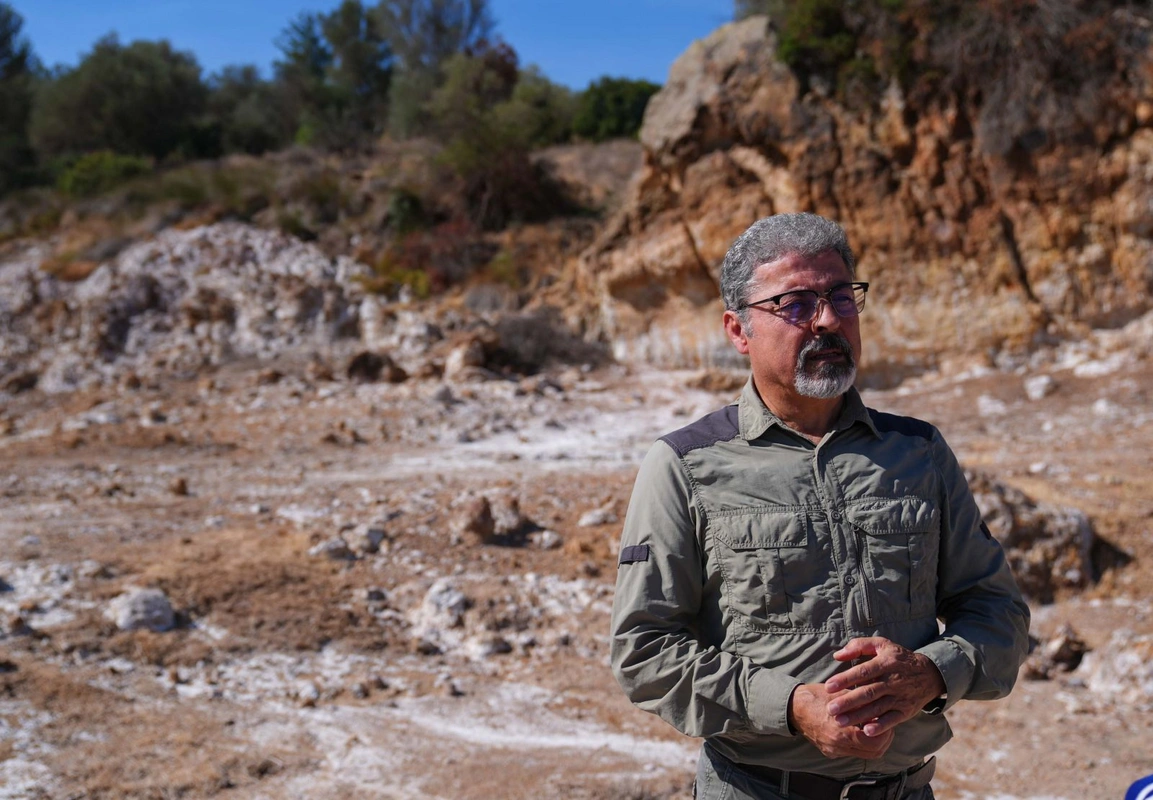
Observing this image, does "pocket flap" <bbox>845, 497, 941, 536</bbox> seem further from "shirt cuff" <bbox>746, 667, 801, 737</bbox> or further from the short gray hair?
the short gray hair

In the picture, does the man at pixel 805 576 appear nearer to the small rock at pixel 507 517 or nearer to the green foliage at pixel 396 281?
the small rock at pixel 507 517

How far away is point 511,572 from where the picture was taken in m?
5.57

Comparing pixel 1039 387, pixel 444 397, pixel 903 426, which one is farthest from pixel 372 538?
pixel 1039 387

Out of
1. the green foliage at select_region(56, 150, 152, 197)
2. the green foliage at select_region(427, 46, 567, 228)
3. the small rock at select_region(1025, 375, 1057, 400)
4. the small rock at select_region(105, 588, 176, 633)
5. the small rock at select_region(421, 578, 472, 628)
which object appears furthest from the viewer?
the green foliage at select_region(56, 150, 152, 197)

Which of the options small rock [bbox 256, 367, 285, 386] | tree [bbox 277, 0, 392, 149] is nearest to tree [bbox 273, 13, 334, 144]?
tree [bbox 277, 0, 392, 149]

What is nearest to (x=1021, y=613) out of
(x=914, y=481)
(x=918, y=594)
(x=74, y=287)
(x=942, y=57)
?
(x=918, y=594)

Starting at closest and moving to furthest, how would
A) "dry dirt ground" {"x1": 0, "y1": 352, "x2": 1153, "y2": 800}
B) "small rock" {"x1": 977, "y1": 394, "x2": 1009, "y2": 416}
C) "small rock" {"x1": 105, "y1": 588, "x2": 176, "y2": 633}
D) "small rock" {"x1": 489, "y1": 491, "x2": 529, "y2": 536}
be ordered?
1. "dry dirt ground" {"x1": 0, "y1": 352, "x2": 1153, "y2": 800}
2. "small rock" {"x1": 105, "y1": 588, "x2": 176, "y2": 633}
3. "small rock" {"x1": 489, "y1": 491, "x2": 529, "y2": 536}
4. "small rock" {"x1": 977, "y1": 394, "x2": 1009, "y2": 416}

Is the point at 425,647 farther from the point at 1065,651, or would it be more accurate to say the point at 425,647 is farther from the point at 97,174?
the point at 97,174

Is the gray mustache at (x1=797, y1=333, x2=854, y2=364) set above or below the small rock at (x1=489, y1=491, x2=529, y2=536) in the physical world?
above

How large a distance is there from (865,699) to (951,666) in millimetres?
198

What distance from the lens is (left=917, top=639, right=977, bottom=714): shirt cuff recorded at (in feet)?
5.02

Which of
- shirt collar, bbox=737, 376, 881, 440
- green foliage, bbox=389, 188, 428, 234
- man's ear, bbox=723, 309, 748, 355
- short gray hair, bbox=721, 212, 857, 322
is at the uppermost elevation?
green foliage, bbox=389, 188, 428, 234

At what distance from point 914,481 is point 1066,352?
389 inches

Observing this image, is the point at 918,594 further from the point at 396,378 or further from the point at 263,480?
the point at 396,378
